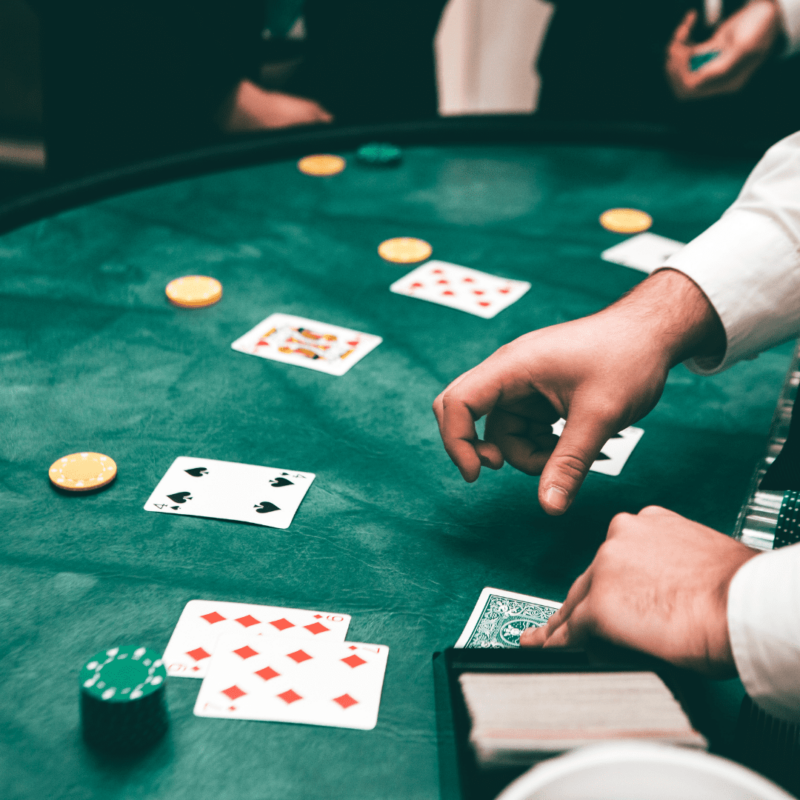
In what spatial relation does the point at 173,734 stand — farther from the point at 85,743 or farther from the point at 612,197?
the point at 612,197

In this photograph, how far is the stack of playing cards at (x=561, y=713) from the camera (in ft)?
1.91

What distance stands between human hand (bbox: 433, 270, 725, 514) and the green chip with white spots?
0.46m

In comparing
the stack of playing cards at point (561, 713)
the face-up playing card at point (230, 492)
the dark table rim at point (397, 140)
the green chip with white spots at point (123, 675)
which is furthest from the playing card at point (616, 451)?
the dark table rim at point (397, 140)

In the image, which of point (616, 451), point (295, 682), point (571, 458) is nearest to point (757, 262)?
point (616, 451)

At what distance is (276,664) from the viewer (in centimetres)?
83

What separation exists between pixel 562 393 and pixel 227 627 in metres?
0.50

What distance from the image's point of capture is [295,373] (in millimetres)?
1364

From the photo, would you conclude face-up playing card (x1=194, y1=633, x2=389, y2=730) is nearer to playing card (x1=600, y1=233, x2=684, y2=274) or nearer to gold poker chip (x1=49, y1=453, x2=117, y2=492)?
gold poker chip (x1=49, y1=453, x2=117, y2=492)

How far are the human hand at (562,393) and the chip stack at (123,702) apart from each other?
0.47 metres

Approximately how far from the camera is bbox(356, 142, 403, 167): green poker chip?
2.17 meters

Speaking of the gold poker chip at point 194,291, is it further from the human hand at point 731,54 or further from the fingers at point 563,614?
the human hand at point 731,54

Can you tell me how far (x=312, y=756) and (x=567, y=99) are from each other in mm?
3127

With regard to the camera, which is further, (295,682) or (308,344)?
(308,344)

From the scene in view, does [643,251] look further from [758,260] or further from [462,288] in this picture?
[758,260]
